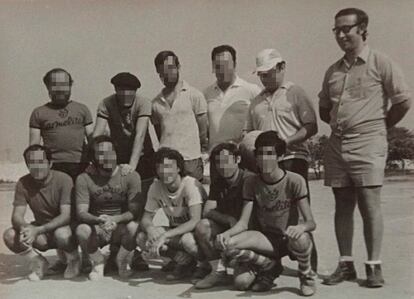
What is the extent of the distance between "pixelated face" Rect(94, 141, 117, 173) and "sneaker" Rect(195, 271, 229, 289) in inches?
37.1

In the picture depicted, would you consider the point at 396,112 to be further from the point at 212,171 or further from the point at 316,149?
the point at 316,149

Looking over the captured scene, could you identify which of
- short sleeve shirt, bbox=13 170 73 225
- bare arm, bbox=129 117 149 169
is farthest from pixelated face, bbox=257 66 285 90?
short sleeve shirt, bbox=13 170 73 225

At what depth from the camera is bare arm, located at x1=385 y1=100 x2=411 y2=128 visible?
10.8 ft

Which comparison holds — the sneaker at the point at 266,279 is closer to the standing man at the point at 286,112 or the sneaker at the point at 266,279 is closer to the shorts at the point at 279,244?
the shorts at the point at 279,244

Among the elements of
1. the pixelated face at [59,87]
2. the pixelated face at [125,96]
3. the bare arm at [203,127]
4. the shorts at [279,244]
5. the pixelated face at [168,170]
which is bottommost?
the shorts at [279,244]

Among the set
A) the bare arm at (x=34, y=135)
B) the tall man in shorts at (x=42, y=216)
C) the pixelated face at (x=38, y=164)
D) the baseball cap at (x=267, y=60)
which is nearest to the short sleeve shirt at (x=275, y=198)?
the baseball cap at (x=267, y=60)

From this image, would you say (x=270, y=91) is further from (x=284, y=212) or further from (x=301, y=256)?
(x=301, y=256)

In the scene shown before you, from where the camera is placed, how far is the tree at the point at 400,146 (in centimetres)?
384

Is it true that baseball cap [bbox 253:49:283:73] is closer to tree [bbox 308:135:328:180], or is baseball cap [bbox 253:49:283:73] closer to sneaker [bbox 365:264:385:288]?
tree [bbox 308:135:328:180]

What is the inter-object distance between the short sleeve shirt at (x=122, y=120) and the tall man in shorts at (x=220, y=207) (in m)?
0.62

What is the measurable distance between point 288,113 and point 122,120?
111 centimetres

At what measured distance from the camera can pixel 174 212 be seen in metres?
3.57

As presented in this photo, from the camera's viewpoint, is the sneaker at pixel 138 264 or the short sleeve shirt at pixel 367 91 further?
the sneaker at pixel 138 264

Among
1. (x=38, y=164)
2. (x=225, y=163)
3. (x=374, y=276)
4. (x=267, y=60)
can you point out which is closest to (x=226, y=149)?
(x=225, y=163)
